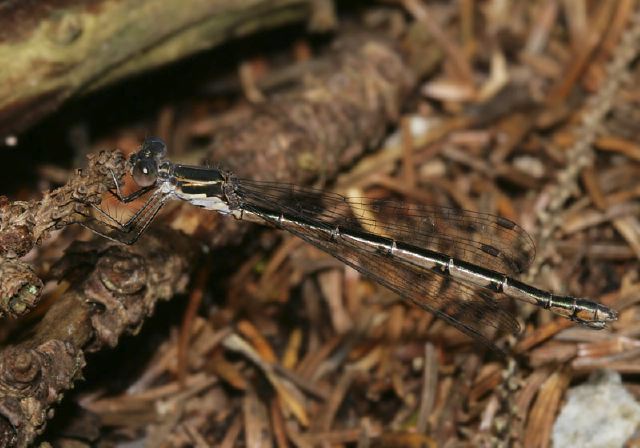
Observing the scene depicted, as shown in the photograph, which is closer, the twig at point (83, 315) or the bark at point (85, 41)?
the twig at point (83, 315)

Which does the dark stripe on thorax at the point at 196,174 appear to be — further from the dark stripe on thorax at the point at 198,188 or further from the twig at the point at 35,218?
the twig at the point at 35,218

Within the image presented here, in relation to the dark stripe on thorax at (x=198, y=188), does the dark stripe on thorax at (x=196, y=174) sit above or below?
above

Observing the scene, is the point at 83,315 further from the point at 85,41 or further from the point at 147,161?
the point at 85,41

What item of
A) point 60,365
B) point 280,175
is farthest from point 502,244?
point 60,365

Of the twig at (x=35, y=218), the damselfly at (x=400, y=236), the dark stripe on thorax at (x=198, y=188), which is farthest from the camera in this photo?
the dark stripe on thorax at (x=198, y=188)

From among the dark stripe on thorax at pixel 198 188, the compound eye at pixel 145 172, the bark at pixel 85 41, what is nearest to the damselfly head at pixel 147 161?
the compound eye at pixel 145 172

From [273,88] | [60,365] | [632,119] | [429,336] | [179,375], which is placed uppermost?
[632,119]

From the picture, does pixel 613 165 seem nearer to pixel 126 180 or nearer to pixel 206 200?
pixel 206 200

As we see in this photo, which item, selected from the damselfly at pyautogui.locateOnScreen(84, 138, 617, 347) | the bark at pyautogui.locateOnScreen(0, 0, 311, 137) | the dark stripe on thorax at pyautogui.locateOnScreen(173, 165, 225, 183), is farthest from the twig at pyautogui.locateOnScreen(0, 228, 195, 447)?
the bark at pyautogui.locateOnScreen(0, 0, 311, 137)

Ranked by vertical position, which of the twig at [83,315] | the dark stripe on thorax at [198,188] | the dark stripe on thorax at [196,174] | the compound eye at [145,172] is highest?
the dark stripe on thorax at [196,174]
